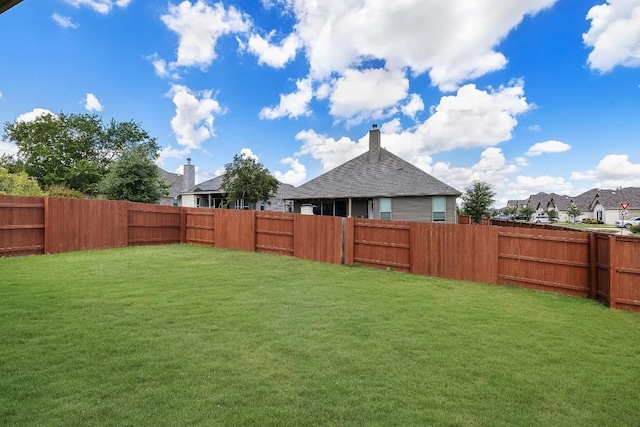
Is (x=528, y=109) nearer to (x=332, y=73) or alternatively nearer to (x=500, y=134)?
(x=500, y=134)

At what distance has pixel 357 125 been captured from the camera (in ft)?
76.9

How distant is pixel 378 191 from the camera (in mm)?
21422

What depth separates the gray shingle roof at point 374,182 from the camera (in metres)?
20.8

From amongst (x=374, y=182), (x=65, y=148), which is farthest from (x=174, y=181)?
(x=374, y=182)

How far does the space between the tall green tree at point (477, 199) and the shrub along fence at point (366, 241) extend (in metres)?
17.2

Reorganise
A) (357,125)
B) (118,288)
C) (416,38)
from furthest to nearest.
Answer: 1. (357,125)
2. (416,38)
3. (118,288)

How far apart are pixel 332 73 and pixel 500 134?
9.47 m

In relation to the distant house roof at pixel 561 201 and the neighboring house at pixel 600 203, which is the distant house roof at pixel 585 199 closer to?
the neighboring house at pixel 600 203

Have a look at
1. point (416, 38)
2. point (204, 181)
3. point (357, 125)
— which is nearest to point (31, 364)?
point (416, 38)

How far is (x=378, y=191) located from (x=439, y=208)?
3667 millimetres

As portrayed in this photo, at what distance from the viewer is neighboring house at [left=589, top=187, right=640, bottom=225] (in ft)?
160

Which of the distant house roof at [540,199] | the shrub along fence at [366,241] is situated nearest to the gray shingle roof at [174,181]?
the shrub along fence at [366,241]

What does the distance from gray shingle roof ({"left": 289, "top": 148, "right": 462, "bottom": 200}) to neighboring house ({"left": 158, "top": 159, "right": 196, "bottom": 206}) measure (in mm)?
12083

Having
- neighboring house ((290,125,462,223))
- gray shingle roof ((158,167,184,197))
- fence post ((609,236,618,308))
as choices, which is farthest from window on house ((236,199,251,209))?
fence post ((609,236,618,308))
